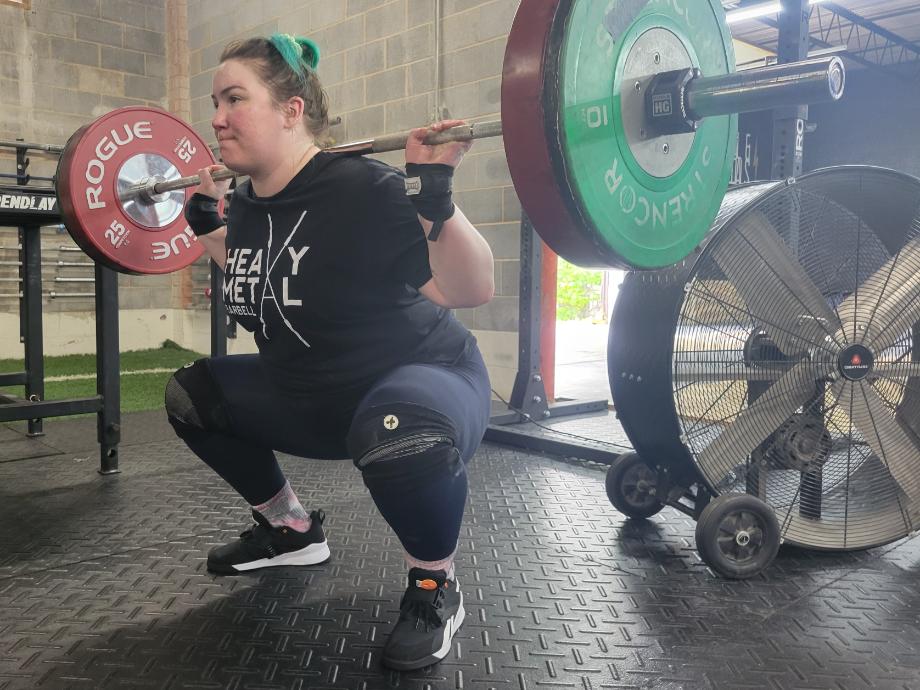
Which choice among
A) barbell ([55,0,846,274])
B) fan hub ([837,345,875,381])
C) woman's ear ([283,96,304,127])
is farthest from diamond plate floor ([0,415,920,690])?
woman's ear ([283,96,304,127])

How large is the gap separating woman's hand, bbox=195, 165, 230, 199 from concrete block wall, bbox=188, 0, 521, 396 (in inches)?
78.5

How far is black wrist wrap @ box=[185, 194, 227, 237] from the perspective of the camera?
167 cm

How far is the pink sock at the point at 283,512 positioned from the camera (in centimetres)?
161

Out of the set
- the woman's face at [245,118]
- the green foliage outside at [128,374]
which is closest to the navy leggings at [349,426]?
the woman's face at [245,118]

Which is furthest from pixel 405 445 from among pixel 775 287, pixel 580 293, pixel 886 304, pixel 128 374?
pixel 580 293

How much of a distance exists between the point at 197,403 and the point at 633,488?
3.47 ft

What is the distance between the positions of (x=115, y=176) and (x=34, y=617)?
1.16 metres

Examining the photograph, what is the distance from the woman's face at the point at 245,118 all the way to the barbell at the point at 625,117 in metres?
0.17

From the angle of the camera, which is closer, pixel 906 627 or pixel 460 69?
pixel 906 627

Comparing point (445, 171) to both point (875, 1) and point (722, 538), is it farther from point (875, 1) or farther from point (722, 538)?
point (875, 1)

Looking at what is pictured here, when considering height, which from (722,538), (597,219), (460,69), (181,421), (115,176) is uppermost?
(460,69)

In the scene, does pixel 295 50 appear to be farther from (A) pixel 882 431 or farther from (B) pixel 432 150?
(A) pixel 882 431

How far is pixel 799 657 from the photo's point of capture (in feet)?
4.12

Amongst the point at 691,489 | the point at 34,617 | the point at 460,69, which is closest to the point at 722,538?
the point at 691,489
